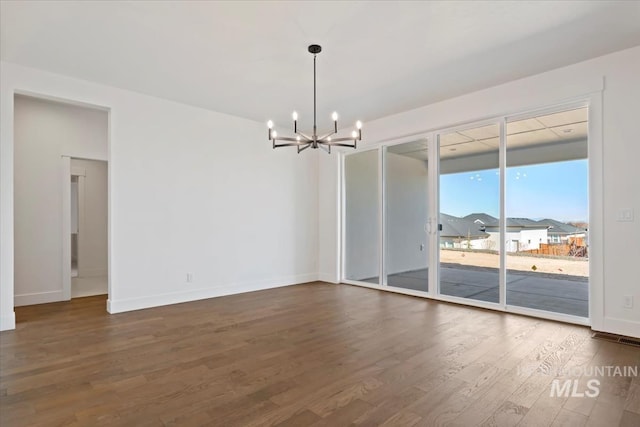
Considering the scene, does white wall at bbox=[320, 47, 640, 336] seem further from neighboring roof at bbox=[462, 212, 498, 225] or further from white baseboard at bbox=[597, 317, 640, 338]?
neighboring roof at bbox=[462, 212, 498, 225]

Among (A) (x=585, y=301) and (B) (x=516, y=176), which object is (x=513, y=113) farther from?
(A) (x=585, y=301)

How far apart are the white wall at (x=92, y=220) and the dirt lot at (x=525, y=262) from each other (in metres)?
6.83

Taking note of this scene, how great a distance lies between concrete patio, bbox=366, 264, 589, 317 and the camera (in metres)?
4.39

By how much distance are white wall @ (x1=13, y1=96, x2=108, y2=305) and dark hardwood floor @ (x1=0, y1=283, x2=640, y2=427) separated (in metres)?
0.75

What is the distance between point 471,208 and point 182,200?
4.25 meters

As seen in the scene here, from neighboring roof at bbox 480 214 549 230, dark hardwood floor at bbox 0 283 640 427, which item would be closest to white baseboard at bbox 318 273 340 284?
dark hardwood floor at bbox 0 283 640 427

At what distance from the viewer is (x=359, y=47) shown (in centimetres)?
337

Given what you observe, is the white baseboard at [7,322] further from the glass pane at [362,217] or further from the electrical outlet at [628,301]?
the electrical outlet at [628,301]

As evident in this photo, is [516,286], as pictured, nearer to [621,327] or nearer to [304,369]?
[621,327]

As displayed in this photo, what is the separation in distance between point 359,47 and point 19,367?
4086 millimetres

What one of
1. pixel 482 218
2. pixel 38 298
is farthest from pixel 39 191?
pixel 482 218

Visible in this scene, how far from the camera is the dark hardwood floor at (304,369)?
2.06m

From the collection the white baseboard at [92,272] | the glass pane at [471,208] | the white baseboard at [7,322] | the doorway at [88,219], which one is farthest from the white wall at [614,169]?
the white baseboard at [92,272]

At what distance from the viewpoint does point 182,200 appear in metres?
5.07
